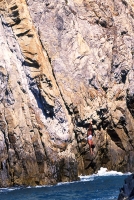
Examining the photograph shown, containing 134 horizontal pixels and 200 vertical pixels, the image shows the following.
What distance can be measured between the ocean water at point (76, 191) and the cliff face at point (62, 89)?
191 cm

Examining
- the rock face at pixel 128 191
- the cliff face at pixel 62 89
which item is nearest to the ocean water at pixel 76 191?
the cliff face at pixel 62 89

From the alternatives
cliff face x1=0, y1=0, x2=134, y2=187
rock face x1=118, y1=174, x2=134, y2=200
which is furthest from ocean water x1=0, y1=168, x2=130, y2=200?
rock face x1=118, y1=174, x2=134, y2=200

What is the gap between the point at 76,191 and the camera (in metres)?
34.5

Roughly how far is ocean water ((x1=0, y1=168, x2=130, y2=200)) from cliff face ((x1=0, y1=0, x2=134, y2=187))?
6.27 feet

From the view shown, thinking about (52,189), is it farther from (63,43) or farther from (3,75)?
(63,43)

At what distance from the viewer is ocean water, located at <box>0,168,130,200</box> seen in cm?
3167

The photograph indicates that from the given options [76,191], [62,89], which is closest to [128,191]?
[76,191]

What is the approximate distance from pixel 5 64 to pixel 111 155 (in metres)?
12.3

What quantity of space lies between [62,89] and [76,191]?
12.5 m

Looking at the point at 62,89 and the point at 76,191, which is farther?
the point at 62,89

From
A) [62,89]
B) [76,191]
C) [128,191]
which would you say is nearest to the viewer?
[128,191]

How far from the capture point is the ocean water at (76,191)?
1247 inches

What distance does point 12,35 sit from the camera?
145 ft

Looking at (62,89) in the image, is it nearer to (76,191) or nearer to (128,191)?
(76,191)
